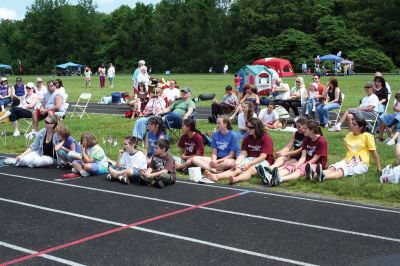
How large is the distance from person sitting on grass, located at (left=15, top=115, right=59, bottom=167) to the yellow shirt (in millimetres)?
5544

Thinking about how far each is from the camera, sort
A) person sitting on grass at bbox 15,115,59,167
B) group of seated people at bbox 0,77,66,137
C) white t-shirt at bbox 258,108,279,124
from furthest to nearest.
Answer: group of seated people at bbox 0,77,66,137 < white t-shirt at bbox 258,108,279,124 < person sitting on grass at bbox 15,115,59,167

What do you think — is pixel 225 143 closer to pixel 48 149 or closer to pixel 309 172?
pixel 309 172

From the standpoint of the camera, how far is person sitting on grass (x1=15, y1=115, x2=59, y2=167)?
33.4 ft

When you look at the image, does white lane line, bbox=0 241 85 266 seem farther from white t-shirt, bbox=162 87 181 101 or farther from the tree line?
the tree line

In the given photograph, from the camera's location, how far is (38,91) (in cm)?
1656

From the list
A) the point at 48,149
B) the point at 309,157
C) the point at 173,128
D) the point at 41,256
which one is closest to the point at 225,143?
the point at 309,157

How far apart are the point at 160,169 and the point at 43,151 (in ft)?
10.3

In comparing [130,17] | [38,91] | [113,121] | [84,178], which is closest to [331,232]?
[84,178]

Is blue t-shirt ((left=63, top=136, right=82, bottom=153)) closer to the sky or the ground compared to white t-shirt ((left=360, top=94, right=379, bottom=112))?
closer to the ground

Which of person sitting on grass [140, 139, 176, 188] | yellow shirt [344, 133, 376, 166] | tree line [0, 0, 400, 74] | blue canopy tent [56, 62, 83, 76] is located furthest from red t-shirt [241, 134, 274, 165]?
blue canopy tent [56, 62, 83, 76]

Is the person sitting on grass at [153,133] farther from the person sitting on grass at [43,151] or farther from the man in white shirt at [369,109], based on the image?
the man in white shirt at [369,109]

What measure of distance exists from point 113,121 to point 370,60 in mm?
50187

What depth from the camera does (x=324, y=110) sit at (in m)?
13.5

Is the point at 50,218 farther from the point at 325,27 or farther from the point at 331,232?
the point at 325,27
